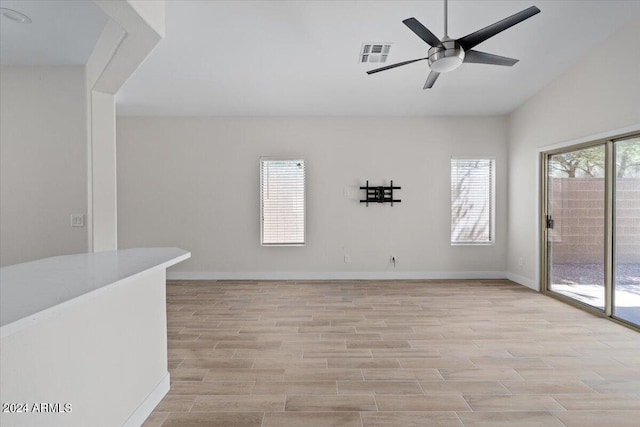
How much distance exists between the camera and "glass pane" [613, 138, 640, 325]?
12.8 feet

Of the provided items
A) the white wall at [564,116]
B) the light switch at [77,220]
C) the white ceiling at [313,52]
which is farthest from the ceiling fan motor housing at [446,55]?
the light switch at [77,220]

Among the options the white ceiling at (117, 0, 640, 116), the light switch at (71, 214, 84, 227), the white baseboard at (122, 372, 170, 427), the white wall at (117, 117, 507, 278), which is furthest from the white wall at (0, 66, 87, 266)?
the white wall at (117, 117, 507, 278)

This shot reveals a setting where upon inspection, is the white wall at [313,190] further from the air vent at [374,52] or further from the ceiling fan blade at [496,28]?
the ceiling fan blade at [496,28]

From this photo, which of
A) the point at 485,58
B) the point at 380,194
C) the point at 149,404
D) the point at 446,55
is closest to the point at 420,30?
the point at 446,55

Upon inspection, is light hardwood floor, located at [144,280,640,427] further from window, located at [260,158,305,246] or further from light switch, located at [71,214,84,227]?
window, located at [260,158,305,246]

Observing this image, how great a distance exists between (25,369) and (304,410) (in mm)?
1596

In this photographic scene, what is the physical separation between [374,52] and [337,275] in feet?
11.7

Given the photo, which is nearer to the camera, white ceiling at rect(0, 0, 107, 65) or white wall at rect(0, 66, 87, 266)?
white ceiling at rect(0, 0, 107, 65)

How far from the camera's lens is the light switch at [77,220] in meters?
3.87

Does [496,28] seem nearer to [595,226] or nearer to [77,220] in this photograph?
[595,226]

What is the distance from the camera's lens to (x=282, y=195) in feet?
20.8

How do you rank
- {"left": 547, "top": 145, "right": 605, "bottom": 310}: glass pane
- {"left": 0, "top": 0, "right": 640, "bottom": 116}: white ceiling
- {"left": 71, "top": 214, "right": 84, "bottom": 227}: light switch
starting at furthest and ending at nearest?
{"left": 547, "top": 145, "right": 605, "bottom": 310}: glass pane → {"left": 71, "top": 214, "right": 84, "bottom": 227}: light switch → {"left": 0, "top": 0, "right": 640, "bottom": 116}: white ceiling

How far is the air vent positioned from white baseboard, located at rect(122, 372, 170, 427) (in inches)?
150

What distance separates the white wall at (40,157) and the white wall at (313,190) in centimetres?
246
